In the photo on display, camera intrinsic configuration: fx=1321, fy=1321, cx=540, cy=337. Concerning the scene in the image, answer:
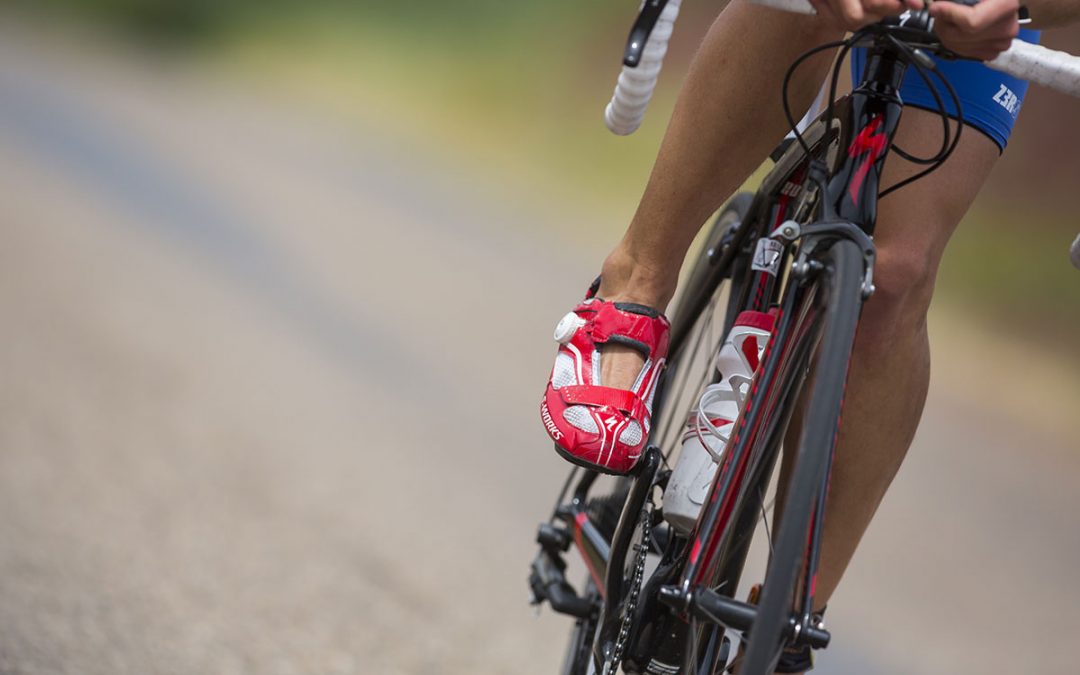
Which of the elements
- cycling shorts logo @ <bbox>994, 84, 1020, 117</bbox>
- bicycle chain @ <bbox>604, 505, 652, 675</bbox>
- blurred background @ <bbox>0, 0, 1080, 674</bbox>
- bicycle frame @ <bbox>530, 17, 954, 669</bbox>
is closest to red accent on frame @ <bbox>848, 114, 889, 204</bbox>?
bicycle frame @ <bbox>530, 17, 954, 669</bbox>

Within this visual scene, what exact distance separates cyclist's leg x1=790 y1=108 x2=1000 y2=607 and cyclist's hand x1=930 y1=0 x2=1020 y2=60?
0.47m

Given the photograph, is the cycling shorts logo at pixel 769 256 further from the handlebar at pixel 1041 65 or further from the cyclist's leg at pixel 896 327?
the handlebar at pixel 1041 65

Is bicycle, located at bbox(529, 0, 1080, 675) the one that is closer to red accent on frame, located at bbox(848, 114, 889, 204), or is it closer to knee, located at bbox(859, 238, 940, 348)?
red accent on frame, located at bbox(848, 114, 889, 204)

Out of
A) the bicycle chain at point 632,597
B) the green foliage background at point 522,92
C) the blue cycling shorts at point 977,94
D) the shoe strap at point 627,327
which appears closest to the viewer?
the bicycle chain at point 632,597

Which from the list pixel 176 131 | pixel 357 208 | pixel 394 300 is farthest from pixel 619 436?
pixel 176 131

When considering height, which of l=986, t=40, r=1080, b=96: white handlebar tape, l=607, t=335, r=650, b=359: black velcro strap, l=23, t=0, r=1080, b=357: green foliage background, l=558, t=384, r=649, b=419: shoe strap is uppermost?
l=23, t=0, r=1080, b=357: green foliage background

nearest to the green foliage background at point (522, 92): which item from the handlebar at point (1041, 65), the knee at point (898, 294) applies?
the knee at point (898, 294)

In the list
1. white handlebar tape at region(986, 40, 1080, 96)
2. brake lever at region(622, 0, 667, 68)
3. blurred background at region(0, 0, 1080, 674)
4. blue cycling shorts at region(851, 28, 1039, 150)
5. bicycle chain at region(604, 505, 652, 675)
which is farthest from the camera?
blurred background at region(0, 0, 1080, 674)

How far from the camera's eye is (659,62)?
1903mm

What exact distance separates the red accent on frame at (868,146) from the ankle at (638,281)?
1.70 feet

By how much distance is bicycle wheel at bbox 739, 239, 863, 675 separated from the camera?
1.54 meters

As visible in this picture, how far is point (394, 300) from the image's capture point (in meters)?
7.75

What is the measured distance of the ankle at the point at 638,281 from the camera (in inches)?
90.7

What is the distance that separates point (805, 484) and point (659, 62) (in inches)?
26.9
